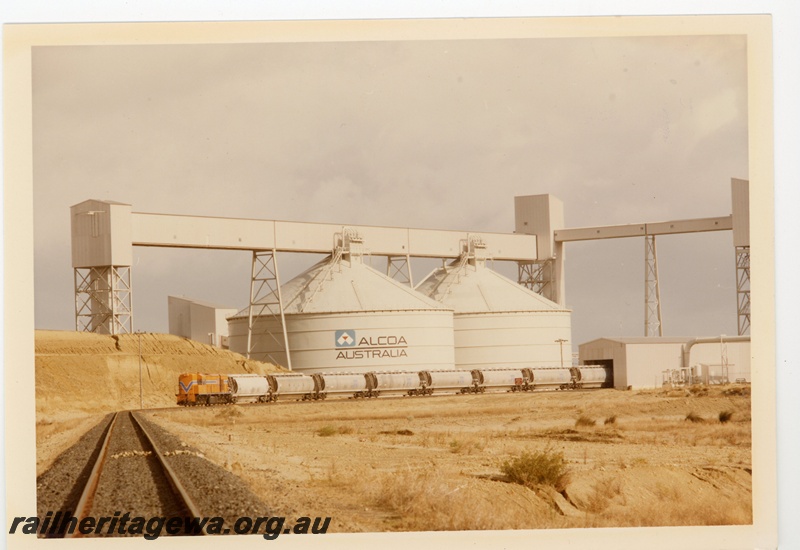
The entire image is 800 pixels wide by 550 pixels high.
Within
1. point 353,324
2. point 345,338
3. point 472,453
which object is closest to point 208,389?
point 345,338

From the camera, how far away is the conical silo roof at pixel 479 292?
5728 cm

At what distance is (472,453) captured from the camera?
22.8 meters

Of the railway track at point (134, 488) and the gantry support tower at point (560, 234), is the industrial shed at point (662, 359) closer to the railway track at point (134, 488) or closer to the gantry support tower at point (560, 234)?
the gantry support tower at point (560, 234)

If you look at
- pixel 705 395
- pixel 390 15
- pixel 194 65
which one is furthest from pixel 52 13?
pixel 705 395

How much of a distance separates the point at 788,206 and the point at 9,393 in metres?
13.7

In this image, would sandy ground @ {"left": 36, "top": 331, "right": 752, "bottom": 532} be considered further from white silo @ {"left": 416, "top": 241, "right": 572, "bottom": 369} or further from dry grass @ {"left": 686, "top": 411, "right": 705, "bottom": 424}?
white silo @ {"left": 416, "top": 241, "right": 572, "bottom": 369}

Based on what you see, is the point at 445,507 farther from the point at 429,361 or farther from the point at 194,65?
the point at 429,361

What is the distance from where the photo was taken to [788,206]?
15836 mm

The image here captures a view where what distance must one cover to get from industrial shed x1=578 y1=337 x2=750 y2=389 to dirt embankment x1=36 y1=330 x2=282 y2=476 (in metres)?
19.5

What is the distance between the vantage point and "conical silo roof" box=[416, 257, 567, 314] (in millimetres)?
57281

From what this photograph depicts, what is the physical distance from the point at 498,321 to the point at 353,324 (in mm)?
10857

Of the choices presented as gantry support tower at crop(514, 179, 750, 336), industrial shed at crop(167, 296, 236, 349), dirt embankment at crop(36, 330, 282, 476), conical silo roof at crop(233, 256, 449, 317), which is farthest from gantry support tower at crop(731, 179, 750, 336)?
industrial shed at crop(167, 296, 236, 349)

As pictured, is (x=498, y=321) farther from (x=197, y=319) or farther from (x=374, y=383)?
(x=197, y=319)

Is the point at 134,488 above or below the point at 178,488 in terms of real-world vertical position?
below
